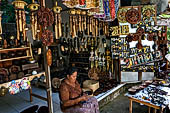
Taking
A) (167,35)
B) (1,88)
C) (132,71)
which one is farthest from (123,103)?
(1,88)

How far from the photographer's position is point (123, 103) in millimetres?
3705

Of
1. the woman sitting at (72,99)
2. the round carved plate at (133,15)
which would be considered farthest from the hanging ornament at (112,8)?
the woman sitting at (72,99)

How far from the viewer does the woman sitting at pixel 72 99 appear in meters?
2.00

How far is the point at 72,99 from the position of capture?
212cm

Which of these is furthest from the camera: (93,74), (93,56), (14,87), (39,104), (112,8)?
(93,56)

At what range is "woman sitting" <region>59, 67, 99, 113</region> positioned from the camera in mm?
1995

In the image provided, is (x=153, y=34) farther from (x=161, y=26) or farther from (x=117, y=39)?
(x=117, y=39)

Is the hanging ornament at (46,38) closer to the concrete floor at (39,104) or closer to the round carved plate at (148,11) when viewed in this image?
the concrete floor at (39,104)

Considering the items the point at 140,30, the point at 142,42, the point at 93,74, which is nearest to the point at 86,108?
the point at 93,74

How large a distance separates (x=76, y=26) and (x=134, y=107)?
248cm

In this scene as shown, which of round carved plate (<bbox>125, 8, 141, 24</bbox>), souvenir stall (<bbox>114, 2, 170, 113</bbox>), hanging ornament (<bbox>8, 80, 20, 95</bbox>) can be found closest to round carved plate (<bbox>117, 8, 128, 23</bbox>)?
souvenir stall (<bbox>114, 2, 170, 113</bbox>)

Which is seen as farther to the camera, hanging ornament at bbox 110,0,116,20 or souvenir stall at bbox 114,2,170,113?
souvenir stall at bbox 114,2,170,113

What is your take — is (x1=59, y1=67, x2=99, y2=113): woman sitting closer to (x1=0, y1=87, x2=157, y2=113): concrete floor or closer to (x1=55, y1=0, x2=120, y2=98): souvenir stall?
(x1=0, y1=87, x2=157, y2=113): concrete floor

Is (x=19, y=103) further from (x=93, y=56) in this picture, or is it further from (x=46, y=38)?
(x=93, y=56)
